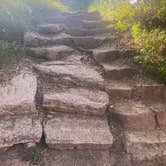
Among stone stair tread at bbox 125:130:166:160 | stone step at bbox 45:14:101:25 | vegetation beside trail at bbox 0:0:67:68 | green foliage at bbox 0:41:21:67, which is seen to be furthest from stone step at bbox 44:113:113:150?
stone step at bbox 45:14:101:25

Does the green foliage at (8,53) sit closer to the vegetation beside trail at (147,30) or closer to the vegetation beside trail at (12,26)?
the vegetation beside trail at (12,26)

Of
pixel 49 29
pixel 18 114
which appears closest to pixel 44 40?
pixel 49 29

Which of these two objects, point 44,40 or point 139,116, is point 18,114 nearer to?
point 139,116

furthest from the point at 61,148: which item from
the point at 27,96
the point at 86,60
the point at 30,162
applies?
the point at 86,60

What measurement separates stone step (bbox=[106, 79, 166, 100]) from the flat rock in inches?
43.8

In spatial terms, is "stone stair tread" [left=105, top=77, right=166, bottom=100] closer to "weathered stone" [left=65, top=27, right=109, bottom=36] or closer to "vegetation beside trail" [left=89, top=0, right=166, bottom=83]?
"vegetation beside trail" [left=89, top=0, right=166, bottom=83]

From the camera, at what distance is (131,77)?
11.7 ft

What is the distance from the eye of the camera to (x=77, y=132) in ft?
8.54

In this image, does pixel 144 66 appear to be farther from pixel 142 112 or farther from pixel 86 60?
pixel 86 60

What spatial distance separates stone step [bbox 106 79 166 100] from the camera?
127 inches

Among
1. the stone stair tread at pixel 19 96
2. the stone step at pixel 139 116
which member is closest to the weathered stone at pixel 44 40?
the stone stair tread at pixel 19 96

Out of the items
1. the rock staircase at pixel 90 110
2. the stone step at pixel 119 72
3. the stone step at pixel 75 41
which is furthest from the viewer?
the stone step at pixel 75 41

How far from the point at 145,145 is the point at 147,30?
6.63ft

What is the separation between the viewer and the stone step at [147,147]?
2.53 metres
